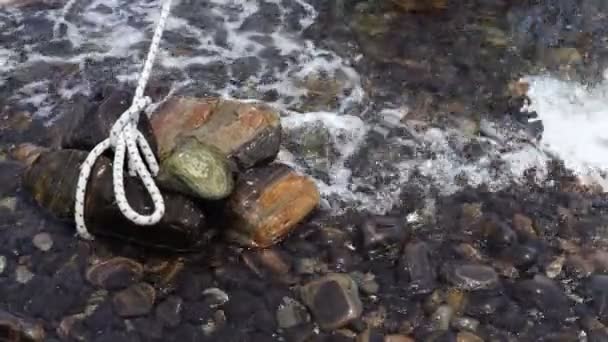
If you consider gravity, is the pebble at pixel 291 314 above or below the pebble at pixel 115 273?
above

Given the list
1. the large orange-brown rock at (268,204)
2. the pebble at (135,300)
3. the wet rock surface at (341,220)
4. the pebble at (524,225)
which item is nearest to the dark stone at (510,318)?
the wet rock surface at (341,220)

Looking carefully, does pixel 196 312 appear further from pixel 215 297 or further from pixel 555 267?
pixel 555 267

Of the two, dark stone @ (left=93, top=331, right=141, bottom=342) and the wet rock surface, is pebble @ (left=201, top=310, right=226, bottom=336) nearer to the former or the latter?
the wet rock surface

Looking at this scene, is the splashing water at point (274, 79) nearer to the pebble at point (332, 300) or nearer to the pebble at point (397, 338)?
the pebble at point (332, 300)

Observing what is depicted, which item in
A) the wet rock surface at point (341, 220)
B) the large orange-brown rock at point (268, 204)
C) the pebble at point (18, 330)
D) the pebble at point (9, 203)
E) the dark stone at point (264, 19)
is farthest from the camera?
the dark stone at point (264, 19)

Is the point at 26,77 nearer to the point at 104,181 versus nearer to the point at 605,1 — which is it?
the point at 104,181

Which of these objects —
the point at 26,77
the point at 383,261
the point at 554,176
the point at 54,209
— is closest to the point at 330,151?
the point at 383,261

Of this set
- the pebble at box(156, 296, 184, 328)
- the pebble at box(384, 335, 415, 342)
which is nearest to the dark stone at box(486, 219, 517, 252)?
the pebble at box(384, 335, 415, 342)
